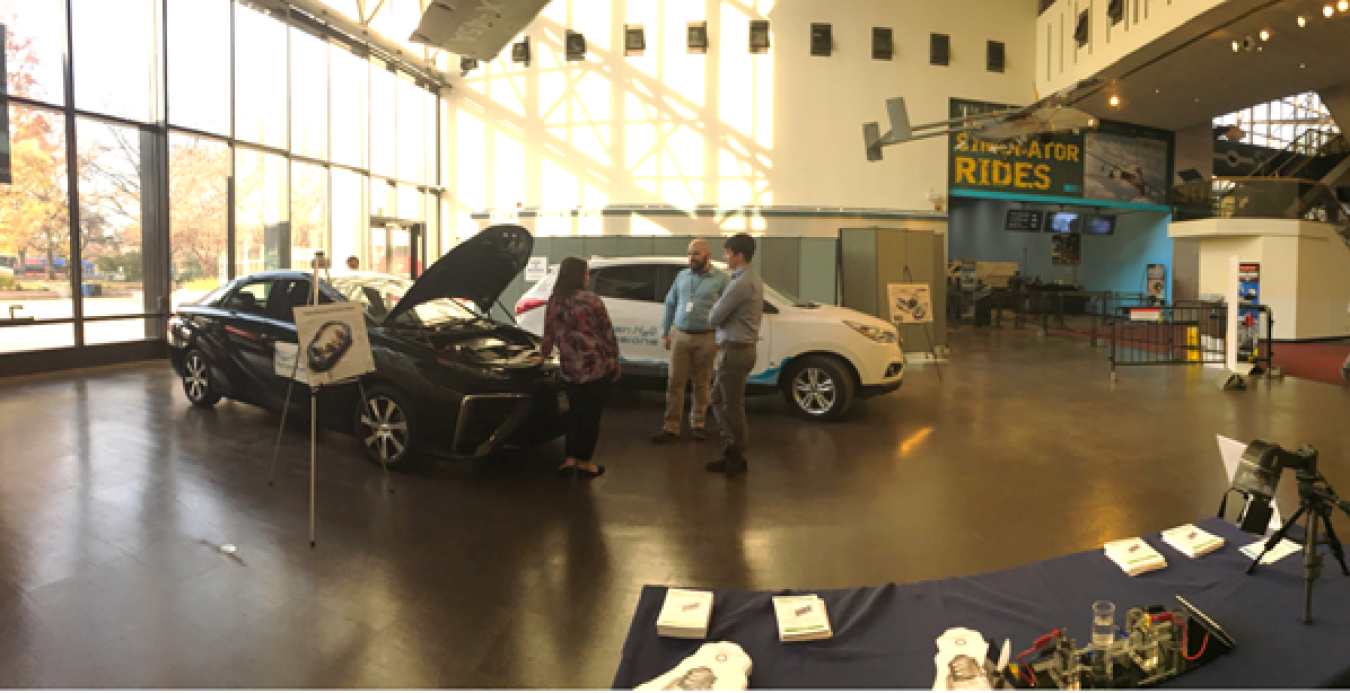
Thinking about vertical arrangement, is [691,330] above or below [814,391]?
above

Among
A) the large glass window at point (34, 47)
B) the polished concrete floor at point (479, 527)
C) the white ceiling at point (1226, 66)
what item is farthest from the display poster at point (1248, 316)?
the large glass window at point (34, 47)

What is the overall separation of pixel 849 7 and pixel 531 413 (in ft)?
56.3

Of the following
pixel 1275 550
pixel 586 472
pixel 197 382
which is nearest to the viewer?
pixel 1275 550

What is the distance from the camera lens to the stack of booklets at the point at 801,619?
246cm

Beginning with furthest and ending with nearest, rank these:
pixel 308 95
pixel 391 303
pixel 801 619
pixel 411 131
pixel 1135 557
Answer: pixel 411 131
pixel 308 95
pixel 391 303
pixel 1135 557
pixel 801 619

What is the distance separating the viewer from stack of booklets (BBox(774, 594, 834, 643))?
246cm

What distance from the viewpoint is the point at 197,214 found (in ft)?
40.4

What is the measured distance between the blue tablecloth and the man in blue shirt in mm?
3541

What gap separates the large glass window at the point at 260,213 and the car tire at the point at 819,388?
10.3 m

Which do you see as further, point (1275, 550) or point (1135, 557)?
point (1135, 557)

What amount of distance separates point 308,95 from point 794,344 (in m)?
12.0

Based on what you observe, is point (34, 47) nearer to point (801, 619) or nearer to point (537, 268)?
point (537, 268)

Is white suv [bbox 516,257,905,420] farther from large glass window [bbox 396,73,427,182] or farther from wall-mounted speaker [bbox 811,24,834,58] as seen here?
wall-mounted speaker [bbox 811,24,834,58]

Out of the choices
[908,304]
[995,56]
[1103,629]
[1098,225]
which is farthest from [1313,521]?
[1098,225]
